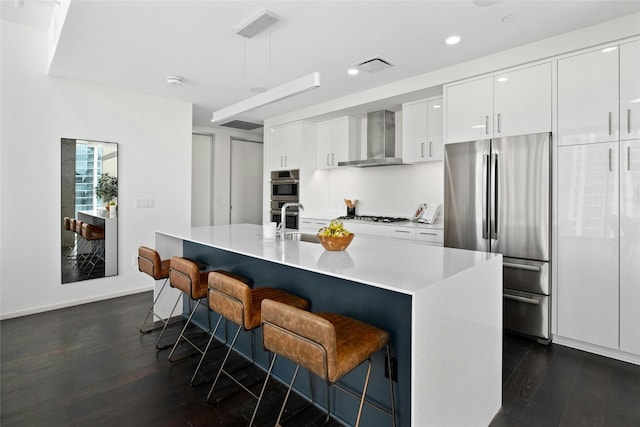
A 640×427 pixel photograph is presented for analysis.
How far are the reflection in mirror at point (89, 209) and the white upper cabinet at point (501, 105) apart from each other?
4073 mm

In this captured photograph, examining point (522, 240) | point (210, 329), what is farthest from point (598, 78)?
point (210, 329)

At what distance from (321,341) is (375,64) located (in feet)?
9.66

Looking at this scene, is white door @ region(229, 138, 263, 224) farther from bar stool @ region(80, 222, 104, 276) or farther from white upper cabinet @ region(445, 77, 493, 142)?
white upper cabinet @ region(445, 77, 493, 142)

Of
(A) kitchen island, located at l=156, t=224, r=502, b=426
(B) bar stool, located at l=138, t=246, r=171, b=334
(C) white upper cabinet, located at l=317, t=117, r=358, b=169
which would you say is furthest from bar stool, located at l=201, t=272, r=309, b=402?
(C) white upper cabinet, located at l=317, t=117, r=358, b=169

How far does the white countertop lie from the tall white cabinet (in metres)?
1.34

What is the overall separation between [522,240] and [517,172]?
62cm

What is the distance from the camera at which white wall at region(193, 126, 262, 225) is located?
6.59 metres

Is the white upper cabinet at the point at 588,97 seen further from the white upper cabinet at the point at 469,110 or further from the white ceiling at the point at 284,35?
the white upper cabinet at the point at 469,110

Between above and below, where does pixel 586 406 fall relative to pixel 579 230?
Result: below

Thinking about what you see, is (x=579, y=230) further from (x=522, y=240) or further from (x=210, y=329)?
(x=210, y=329)

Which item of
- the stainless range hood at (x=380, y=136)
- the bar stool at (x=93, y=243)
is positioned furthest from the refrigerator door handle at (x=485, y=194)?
the bar stool at (x=93, y=243)

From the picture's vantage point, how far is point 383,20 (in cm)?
260

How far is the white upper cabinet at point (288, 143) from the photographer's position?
5.30 m

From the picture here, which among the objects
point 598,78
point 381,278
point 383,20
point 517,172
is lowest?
point 381,278
